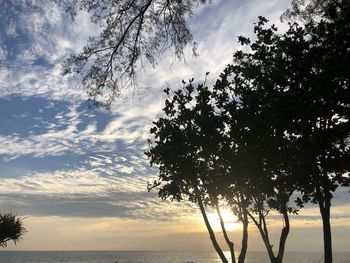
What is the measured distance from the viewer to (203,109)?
26.0m

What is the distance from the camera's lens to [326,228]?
19.9 meters

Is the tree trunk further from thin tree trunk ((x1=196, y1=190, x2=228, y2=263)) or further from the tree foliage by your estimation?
thin tree trunk ((x1=196, y1=190, x2=228, y2=263))

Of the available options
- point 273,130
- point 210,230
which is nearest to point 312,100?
point 273,130

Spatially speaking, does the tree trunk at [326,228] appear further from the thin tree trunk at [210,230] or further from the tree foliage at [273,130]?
the thin tree trunk at [210,230]

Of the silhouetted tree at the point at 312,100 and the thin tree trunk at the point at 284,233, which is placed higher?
the silhouetted tree at the point at 312,100

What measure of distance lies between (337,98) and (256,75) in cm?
542

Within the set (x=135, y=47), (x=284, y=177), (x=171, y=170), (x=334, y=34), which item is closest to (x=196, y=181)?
(x=171, y=170)

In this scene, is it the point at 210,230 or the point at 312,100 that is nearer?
the point at 312,100

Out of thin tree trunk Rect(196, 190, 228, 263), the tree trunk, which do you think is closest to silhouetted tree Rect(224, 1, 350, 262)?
the tree trunk

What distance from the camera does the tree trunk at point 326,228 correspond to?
19.6 metres

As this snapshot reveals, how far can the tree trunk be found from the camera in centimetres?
1956

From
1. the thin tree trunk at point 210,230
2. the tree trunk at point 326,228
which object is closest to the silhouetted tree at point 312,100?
the tree trunk at point 326,228

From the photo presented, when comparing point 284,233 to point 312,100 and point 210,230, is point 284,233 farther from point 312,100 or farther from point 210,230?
point 312,100

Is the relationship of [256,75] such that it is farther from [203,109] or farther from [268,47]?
[203,109]
